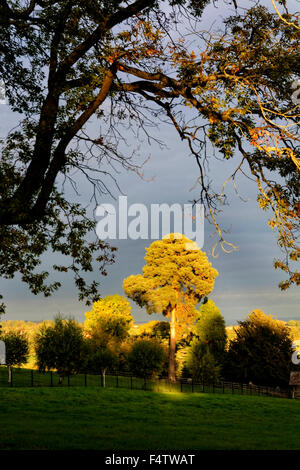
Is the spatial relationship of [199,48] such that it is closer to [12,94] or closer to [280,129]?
[280,129]

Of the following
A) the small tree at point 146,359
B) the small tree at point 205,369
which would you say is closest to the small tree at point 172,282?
the small tree at point 205,369

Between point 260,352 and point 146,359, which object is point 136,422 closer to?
point 146,359

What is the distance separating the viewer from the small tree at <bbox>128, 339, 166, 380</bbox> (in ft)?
111

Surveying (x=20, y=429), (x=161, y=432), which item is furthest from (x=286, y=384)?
(x=20, y=429)

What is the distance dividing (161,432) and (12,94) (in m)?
10.4

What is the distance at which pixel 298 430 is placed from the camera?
16.6m

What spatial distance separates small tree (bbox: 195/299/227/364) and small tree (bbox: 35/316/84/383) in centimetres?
2120

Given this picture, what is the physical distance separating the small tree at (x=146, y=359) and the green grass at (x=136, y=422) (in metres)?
6.36

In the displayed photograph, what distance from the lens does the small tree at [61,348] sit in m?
29.5
